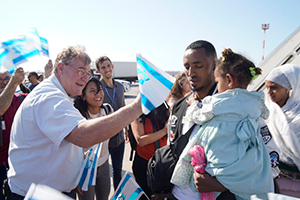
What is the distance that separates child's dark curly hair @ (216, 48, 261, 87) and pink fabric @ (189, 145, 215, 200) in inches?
23.5

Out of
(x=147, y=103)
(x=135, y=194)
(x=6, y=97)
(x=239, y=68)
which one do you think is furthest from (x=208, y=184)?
(x=6, y=97)

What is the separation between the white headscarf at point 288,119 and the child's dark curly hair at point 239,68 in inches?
34.1

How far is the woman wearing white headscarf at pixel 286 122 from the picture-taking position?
6.23ft

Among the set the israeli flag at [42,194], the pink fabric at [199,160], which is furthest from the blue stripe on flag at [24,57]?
the pink fabric at [199,160]

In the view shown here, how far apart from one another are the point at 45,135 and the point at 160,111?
1.45m

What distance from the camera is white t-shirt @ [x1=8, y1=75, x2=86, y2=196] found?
1.33m

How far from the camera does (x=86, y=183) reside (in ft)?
5.98

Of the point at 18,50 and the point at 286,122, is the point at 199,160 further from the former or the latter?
the point at 18,50

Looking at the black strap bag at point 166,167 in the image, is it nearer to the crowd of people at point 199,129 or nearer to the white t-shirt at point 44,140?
the crowd of people at point 199,129

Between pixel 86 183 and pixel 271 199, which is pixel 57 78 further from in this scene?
pixel 271 199

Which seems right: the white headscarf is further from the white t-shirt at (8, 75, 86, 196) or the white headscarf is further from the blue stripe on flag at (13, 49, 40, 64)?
the blue stripe on flag at (13, 49, 40, 64)

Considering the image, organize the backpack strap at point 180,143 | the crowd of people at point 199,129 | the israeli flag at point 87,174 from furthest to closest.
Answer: the israeli flag at point 87,174
the backpack strap at point 180,143
the crowd of people at point 199,129

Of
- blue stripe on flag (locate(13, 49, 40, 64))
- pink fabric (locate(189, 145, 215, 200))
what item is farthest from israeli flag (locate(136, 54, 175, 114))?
blue stripe on flag (locate(13, 49, 40, 64))

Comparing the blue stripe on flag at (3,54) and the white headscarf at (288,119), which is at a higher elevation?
the blue stripe on flag at (3,54)
